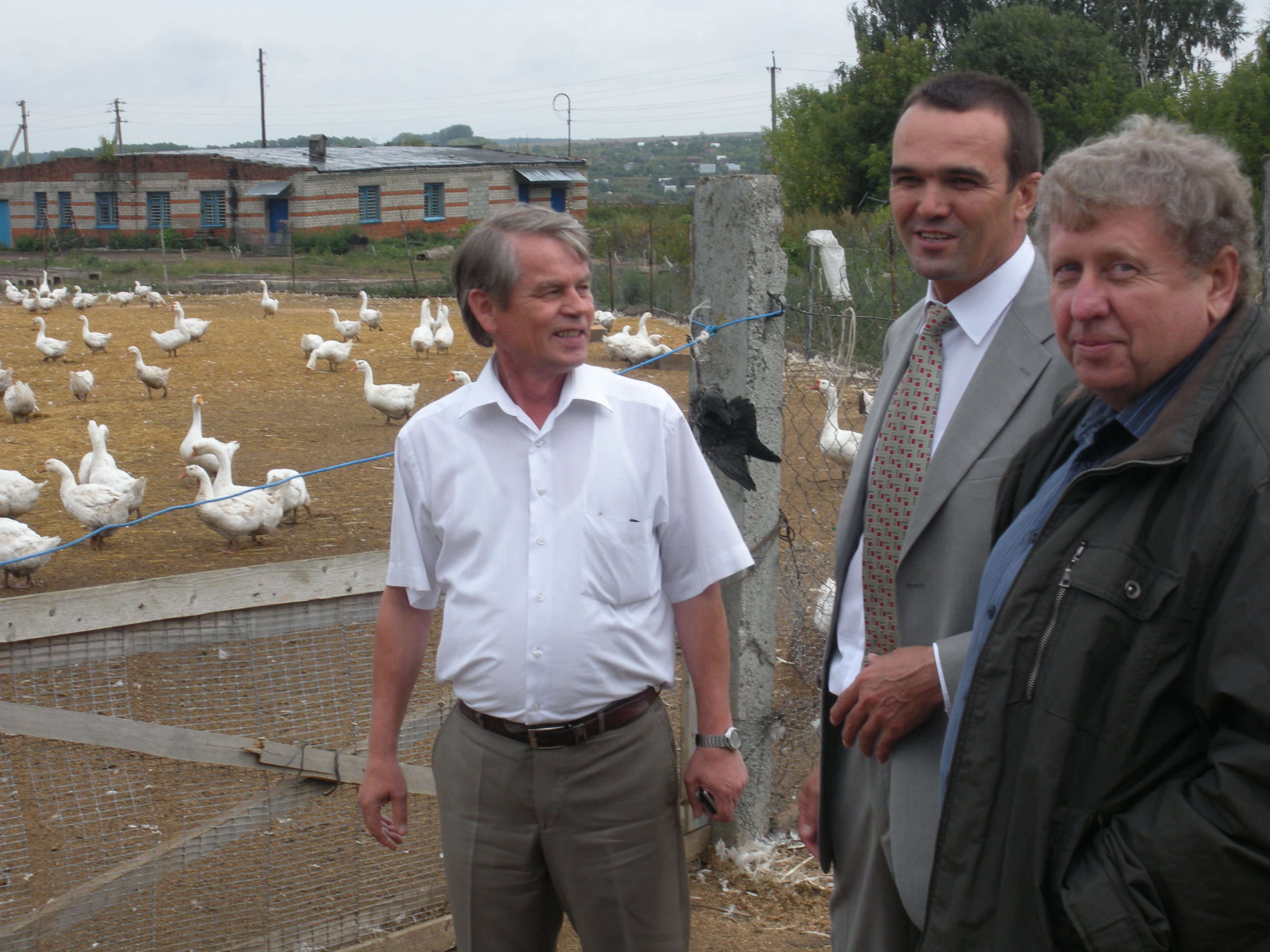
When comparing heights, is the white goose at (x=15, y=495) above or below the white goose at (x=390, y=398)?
below

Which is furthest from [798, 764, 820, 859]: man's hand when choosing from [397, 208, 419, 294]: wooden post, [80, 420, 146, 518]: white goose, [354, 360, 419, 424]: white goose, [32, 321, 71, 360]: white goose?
[397, 208, 419, 294]: wooden post

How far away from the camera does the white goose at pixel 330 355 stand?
46.3ft

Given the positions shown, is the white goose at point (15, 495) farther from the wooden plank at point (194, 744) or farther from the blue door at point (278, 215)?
the blue door at point (278, 215)

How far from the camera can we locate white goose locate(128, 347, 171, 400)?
1238cm

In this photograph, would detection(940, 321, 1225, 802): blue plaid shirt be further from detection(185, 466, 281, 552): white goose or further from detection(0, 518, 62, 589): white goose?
detection(185, 466, 281, 552): white goose

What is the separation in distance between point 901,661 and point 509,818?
845mm

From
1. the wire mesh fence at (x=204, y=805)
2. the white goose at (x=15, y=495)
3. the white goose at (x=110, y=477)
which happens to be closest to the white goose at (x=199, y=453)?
the white goose at (x=110, y=477)

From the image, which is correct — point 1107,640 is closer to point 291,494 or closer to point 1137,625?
point 1137,625

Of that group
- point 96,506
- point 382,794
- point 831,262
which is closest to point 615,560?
point 382,794

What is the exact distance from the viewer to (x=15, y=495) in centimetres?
739

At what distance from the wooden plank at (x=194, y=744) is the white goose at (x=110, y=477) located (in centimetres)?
529

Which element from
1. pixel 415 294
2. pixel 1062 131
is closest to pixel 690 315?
pixel 415 294

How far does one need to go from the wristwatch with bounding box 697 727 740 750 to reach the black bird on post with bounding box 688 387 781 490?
91cm

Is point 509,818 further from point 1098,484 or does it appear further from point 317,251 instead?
point 317,251
